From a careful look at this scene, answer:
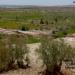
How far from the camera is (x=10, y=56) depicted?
19000mm

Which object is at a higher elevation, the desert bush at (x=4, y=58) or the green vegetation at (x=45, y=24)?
the desert bush at (x=4, y=58)

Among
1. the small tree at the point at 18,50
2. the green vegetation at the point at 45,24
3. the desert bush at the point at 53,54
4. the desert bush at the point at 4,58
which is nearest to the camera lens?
the desert bush at the point at 53,54

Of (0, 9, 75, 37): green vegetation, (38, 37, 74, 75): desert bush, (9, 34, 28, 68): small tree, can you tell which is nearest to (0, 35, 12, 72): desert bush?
(9, 34, 28, 68): small tree

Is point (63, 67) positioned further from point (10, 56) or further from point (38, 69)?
point (10, 56)

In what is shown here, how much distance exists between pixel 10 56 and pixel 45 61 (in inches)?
96.7

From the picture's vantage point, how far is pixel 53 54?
17344 millimetres

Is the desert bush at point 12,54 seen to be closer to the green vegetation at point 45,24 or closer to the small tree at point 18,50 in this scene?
the small tree at point 18,50

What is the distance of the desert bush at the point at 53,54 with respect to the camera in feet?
56.8

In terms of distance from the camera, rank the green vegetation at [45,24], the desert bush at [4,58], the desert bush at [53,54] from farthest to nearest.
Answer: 1. the green vegetation at [45,24]
2. the desert bush at [4,58]
3. the desert bush at [53,54]

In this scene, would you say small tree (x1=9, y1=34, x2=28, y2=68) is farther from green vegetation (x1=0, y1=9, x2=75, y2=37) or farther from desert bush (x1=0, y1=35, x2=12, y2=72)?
green vegetation (x1=0, y1=9, x2=75, y2=37)

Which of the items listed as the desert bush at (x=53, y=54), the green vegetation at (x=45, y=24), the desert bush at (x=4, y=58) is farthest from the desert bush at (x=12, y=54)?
the green vegetation at (x=45, y=24)

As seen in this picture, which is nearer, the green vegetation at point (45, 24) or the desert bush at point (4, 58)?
the desert bush at point (4, 58)

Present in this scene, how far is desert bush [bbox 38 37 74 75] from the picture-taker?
682 inches

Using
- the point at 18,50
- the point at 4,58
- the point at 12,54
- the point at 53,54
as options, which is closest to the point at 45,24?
the point at 18,50
